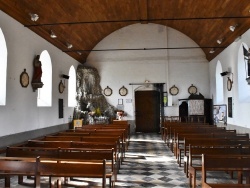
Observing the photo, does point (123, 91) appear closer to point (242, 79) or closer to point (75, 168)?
point (242, 79)

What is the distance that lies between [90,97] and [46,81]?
15.2 ft

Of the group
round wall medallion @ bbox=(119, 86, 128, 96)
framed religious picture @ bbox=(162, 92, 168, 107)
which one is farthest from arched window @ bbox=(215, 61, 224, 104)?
round wall medallion @ bbox=(119, 86, 128, 96)

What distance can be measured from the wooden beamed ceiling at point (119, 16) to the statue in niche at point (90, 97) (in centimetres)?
88

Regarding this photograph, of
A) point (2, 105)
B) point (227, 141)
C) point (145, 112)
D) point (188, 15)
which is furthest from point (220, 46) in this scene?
point (2, 105)

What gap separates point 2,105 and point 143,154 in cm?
411

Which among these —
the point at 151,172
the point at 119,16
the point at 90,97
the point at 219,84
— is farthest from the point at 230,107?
the point at 90,97

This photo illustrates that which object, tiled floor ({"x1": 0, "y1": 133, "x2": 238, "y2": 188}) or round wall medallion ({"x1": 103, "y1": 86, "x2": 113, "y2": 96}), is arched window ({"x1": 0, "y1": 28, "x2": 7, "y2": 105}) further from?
round wall medallion ({"x1": 103, "y1": 86, "x2": 113, "y2": 96})

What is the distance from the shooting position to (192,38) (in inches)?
571

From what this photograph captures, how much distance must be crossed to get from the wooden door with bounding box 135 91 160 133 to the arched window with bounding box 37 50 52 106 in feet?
20.4

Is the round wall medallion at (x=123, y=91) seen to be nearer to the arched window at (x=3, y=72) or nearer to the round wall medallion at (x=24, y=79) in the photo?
the round wall medallion at (x=24, y=79)

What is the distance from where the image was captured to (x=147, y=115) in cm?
1538

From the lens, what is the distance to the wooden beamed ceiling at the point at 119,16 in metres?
8.00

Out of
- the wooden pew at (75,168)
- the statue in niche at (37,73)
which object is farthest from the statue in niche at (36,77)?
the wooden pew at (75,168)

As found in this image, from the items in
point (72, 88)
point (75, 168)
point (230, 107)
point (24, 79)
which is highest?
point (72, 88)
